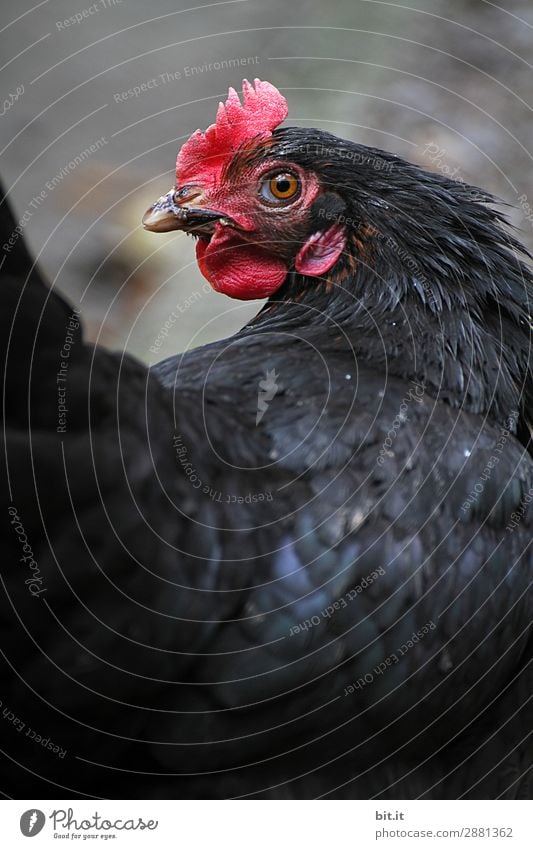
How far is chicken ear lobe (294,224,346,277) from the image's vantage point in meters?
1.44

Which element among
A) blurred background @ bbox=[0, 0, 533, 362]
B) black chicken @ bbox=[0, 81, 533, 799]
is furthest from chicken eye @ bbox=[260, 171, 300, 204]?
blurred background @ bbox=[0, 0, 533, 362]

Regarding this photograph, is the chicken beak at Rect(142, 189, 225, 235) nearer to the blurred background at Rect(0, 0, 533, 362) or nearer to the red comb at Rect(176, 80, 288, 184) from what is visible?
the red comb at Rect(176, 80, 288, 184)

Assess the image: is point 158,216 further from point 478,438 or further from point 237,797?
point 237,797

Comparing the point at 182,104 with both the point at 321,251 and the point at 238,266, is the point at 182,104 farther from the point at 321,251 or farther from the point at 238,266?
the point at 321,251

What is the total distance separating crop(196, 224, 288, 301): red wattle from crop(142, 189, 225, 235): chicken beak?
25 mm

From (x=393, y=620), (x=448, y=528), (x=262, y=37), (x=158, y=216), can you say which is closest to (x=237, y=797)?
(x=393, y=620)

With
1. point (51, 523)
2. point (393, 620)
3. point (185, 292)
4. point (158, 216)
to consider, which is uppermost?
point (185, 292)

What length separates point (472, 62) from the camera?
282cm

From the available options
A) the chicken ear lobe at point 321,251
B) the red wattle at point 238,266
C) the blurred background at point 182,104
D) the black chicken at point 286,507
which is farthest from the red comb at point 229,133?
the blurred background at point 182,104

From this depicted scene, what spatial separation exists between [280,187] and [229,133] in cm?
16

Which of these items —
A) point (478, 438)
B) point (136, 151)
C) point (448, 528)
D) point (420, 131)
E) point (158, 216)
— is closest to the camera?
point (448, 528)

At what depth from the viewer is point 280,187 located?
4.82 ft

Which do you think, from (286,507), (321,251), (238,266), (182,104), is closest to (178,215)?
(238,266)
